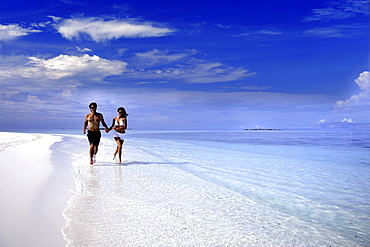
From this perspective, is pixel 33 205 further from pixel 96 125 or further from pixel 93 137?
pixel 96 125

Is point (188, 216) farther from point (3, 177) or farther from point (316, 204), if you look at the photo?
point (3, 177)

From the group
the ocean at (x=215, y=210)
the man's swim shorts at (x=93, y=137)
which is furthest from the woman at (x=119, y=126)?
the ocean at (x=215, y=210)

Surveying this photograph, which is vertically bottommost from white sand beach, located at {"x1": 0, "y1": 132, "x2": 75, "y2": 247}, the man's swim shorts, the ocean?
the ocean

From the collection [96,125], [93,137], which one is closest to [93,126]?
[96,125]

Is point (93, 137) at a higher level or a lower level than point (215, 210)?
higher

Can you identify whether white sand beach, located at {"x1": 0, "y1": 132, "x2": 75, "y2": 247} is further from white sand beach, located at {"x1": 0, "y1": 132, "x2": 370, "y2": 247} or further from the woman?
the woman

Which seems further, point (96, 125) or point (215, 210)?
point (96, 125)

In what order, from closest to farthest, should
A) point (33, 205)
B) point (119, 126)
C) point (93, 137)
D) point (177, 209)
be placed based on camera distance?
1. point (33, 205)
2. point (177, 209)
3. point (93, 137)
4. point (119, 126)

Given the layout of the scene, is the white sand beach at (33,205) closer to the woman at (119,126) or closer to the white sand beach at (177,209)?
the white sand beach at (177,209)

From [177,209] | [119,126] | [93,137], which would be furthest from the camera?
[119,126]

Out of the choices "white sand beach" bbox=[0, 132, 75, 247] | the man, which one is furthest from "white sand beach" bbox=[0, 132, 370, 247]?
→ the man

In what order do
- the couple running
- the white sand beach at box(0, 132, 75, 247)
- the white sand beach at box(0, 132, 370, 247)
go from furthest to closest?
1. the couple running
2. the white sand beach at box(0, 132, 370, 247)
3. the white sand beach at box(0, 132, 75, 247)

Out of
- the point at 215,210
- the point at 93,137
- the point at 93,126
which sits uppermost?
the point at 93,126

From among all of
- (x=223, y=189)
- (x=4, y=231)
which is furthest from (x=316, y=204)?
(x=4, y=231)
